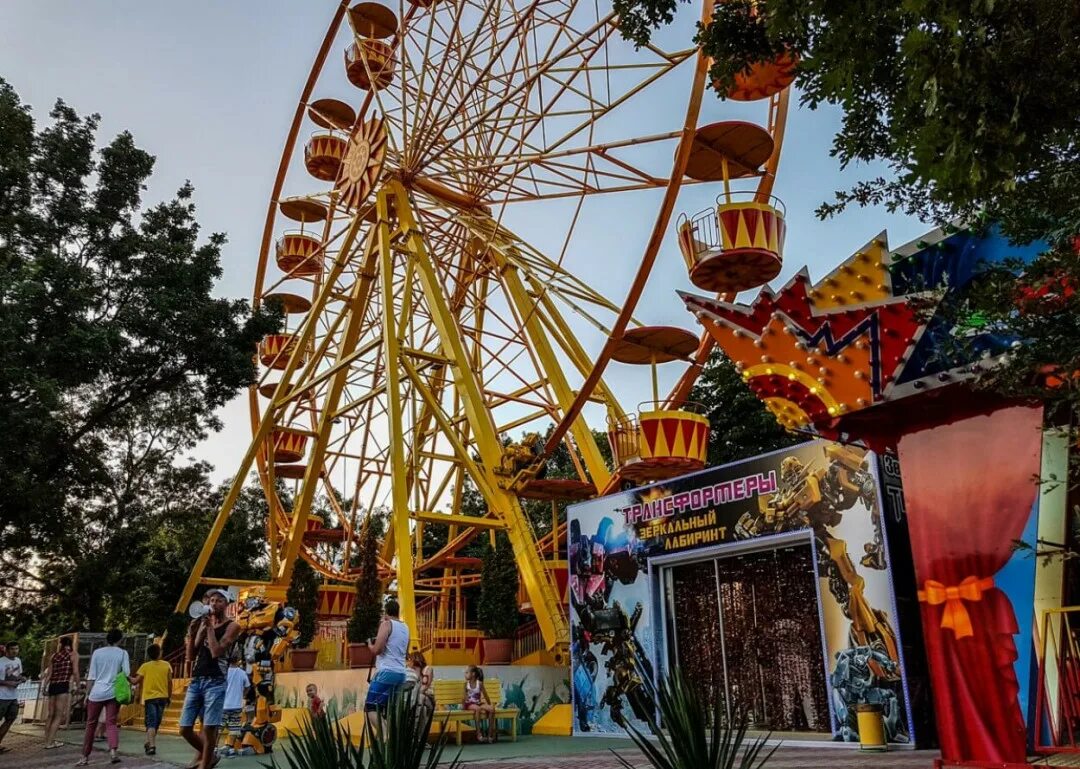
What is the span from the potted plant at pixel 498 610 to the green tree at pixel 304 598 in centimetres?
489

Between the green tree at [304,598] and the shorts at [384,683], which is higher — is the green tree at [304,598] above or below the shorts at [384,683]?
above

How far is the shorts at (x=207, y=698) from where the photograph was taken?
6.84 m

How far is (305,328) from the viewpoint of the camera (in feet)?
62.2

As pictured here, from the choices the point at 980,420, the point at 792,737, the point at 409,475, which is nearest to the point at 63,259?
the point at 409,475

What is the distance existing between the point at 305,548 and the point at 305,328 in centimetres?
764

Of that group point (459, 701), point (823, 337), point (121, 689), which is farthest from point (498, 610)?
point (823, 337)

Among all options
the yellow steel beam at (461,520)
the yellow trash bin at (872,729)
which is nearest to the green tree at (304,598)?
the yellow steel beam at (461,520)

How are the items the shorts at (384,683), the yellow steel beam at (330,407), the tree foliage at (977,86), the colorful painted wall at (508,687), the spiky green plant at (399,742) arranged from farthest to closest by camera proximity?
the yellow steel beam at (330,407) < the colorful painted wall at (508,687) < the shorts at (384,683) < the spiky green plant at (399,742) < the tree foliage at (977,86)

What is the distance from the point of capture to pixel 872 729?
26.8 ft

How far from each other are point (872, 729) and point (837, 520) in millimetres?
2028

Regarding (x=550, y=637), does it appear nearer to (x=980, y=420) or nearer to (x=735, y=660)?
(x=735, y=660)

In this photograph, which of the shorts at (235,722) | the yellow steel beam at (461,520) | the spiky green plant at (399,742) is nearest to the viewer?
the spiky green plant at (399,742)

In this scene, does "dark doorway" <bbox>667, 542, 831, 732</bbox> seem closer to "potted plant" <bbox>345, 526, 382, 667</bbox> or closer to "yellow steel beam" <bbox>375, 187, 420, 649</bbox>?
"yellow steel beam" <bbox>375, 187, 420, 649</bbox>

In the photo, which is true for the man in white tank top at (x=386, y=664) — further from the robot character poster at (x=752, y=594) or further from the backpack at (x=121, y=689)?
the backpack at (x=121, y=689)
